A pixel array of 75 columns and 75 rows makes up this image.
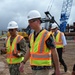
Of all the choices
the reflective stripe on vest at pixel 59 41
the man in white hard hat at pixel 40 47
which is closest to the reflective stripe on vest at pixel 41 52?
the man in white hard hat at pixel 40 47

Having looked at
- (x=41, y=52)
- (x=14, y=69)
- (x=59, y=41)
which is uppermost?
(x=59, y=41)

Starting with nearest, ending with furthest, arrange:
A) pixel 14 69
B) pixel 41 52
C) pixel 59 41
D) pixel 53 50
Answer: pixel 53 50 < pixel 41 52 < pixel 14 69 < pixel 59 41

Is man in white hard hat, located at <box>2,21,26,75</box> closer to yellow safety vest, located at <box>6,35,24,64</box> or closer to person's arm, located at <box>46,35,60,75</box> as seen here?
yellow safety vest, located at <box>6,35,24,64</box>

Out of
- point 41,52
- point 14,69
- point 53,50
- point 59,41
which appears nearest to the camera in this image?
point 53,50

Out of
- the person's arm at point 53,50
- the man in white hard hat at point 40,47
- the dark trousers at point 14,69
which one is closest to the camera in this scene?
the person's arm at point 53,50

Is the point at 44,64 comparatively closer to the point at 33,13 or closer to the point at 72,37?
the point at 33,13

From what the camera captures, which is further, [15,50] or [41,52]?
[15,50]

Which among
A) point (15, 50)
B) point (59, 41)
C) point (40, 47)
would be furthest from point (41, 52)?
point (59, 41)

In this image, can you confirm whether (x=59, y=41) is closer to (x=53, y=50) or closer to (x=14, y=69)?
(x=14, y=69)

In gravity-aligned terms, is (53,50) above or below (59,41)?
below

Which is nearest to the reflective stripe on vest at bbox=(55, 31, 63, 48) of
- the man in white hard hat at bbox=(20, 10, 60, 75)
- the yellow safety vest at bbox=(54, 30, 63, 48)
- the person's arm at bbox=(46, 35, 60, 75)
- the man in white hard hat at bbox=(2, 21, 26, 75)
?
the yellow safety vest at bbox=(54, 30, 63, 48)

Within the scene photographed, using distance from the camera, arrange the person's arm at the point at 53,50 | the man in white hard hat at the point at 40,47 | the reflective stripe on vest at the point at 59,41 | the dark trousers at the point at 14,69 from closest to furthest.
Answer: the person's arm at the point at 53,50, the man in white hard hat at the point at 40,47, the dark trousers at the point at 14,69, the reflective stripe on vest at the point at 59,41

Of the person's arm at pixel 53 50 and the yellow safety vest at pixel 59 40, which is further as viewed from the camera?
the yellow safety vest at pixel 59 40

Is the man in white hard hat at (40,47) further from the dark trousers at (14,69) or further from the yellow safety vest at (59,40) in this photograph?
the yellow safety vest at (59,40)
